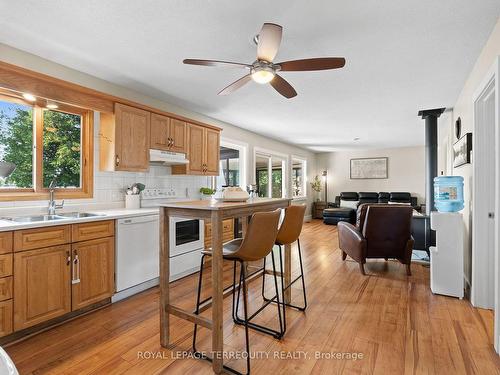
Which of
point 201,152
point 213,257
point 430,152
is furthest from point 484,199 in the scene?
point 201,152

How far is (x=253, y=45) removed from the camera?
2258 millimetres

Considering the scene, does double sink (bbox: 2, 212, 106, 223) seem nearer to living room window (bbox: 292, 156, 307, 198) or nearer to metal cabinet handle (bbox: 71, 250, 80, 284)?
metal cabinet handle (bbox: 71, 250, 80, 284)

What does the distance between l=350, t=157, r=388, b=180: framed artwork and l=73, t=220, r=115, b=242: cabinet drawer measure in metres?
8.01

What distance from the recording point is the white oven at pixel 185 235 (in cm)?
312

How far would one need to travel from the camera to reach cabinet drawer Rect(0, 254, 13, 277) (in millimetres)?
1868

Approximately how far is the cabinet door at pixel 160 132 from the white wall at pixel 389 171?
7.05 m

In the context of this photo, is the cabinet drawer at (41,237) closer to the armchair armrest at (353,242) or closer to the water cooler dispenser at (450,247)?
the armchair armrest at (353,242)

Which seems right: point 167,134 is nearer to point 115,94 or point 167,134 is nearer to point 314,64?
point 115,94

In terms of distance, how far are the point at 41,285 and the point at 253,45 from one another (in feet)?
8.46

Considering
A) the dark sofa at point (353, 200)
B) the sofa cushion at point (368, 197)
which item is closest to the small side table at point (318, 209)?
the dark sofa at point (353, 200)

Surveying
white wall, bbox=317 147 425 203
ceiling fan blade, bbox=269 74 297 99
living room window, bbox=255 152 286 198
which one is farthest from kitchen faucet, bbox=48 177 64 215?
white wall, bbox=317 147 425 203

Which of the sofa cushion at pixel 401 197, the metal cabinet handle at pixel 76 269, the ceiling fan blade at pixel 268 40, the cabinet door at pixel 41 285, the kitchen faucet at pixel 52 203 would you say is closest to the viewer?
the ceiling fan blade at pixel 268 40

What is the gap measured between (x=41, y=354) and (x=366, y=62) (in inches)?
141

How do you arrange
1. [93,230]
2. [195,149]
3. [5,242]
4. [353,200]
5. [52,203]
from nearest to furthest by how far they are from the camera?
1. [5,242]
2. [93,230]
3. [52,203]
4. [195,149]
5. [353,200]
